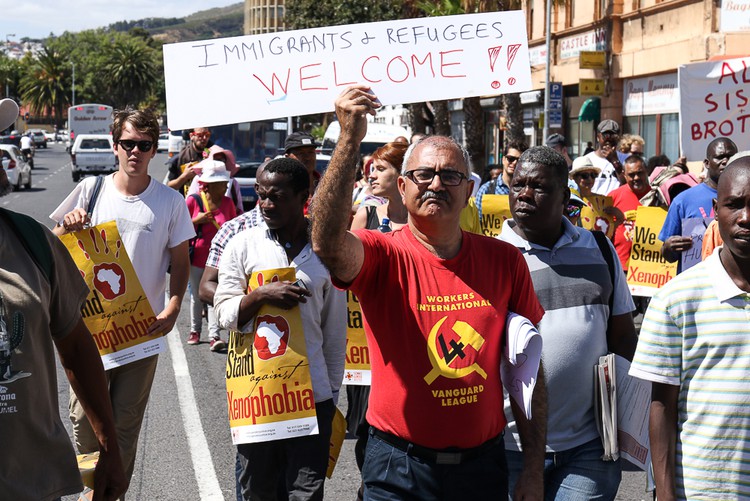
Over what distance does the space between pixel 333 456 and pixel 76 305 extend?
6.59 ft

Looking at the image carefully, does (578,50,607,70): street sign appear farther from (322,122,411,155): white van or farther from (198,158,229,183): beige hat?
(198,158,229,183): beige hat

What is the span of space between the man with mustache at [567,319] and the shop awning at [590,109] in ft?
87.9

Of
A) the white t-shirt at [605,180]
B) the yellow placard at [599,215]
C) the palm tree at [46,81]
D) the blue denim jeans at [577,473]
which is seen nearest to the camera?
the blue denim jeans at [577,473]

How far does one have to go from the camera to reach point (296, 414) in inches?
179

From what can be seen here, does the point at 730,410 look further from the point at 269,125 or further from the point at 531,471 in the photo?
the point at 269,125

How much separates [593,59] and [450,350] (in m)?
26.6

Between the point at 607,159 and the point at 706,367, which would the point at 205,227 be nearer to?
the point at 607,159

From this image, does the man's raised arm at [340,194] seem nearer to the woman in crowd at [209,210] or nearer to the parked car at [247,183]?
the woman in crowd at [209,210]

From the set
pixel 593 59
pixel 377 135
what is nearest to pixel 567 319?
Result: pixel 377 135

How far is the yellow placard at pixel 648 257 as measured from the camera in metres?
9.16

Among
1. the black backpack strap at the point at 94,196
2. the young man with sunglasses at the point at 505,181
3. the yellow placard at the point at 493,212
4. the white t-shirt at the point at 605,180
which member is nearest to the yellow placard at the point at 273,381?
the black backpack strap at the point at 94,196

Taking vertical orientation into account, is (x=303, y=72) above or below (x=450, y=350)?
above

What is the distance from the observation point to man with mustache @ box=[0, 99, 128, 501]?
2881mm

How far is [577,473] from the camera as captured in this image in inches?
158
